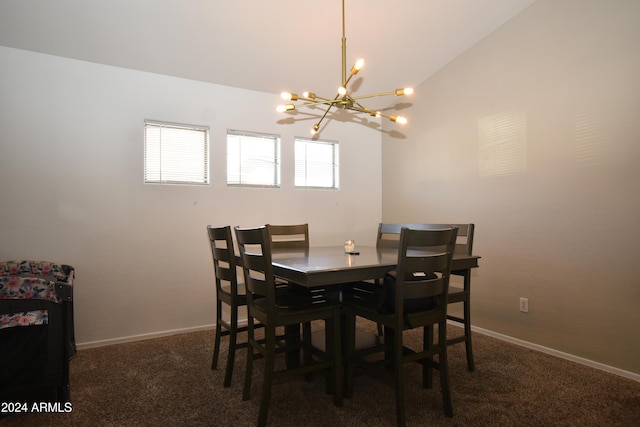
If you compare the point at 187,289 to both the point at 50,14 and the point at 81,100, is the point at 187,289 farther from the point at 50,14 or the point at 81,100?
the point at 50,14

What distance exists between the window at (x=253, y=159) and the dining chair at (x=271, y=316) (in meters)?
1.71

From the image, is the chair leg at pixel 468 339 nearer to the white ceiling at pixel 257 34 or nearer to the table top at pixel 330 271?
the table top at pixel 330 271

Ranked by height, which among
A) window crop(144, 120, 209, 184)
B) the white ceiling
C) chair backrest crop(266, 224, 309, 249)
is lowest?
chair backrest crop(266, 224, 309, 249)

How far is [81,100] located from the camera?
9.33 feet

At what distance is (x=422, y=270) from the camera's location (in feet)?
5.78

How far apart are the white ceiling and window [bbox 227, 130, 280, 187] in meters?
0.51

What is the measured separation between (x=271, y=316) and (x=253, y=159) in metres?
2.19

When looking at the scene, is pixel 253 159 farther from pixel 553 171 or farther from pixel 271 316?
pixel 553 171

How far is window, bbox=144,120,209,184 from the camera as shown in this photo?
124 inches

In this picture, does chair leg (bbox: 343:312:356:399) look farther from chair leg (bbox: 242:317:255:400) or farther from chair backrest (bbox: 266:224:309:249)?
chair backrest (bbox: 266:224:309:249)

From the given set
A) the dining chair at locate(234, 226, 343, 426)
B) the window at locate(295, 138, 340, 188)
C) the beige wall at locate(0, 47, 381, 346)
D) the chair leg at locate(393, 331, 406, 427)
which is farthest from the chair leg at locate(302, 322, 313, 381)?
→ the window at locate(295, 138, 340, 188)

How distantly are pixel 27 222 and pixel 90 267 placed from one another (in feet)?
1.78

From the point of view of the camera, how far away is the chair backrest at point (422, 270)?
171cm

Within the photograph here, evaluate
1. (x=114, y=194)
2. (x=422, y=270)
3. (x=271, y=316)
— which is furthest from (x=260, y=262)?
(x=114, y=194)
